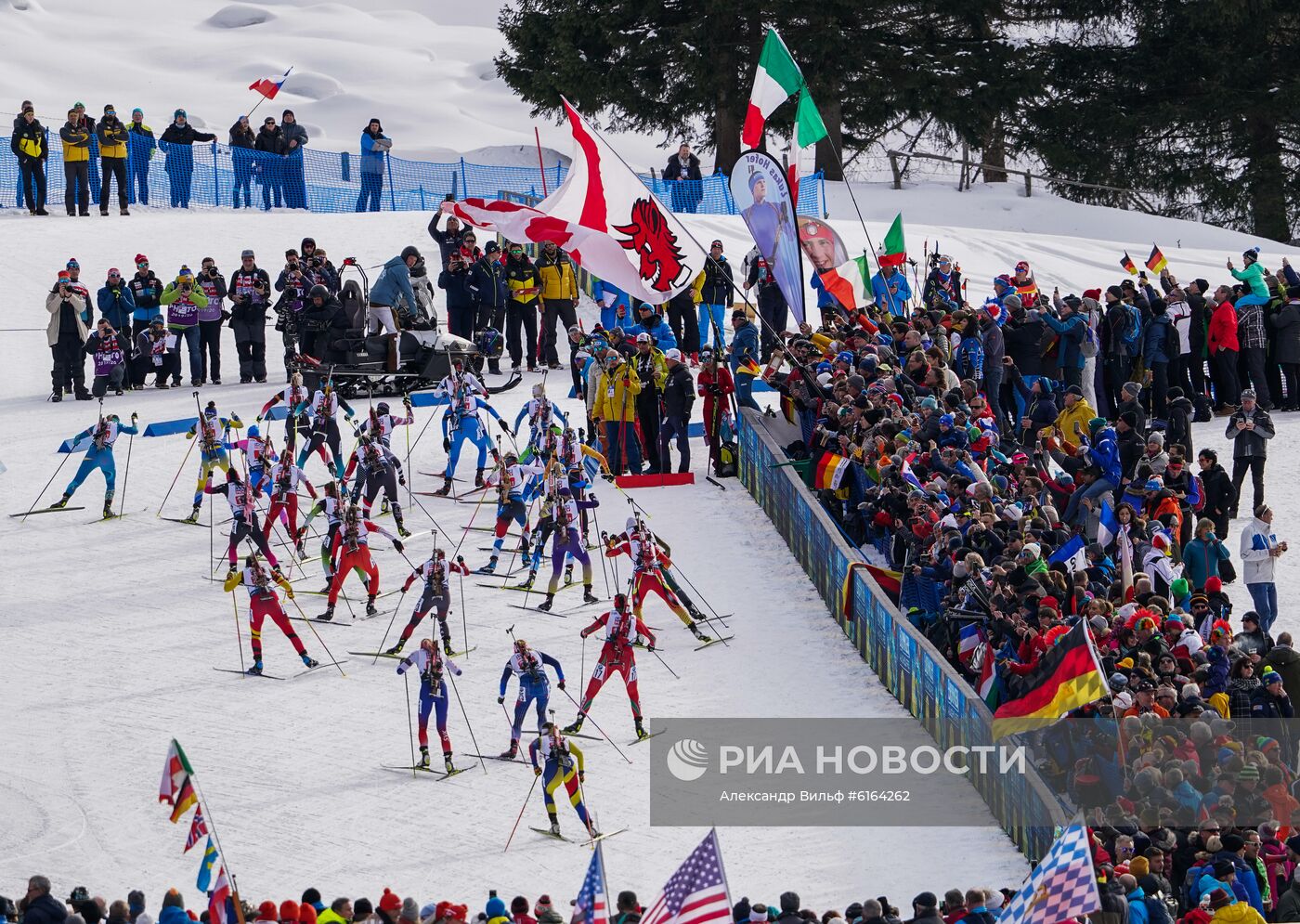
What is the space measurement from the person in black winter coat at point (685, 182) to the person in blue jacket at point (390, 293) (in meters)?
9.68

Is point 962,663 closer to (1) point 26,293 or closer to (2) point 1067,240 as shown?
(1) point 26,293

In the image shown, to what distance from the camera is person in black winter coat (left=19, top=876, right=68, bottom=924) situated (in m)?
12.8

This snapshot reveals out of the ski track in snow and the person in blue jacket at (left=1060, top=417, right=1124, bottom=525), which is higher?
the person in blue jacket at (left=1060, top=417, right=1124, bottom=525)

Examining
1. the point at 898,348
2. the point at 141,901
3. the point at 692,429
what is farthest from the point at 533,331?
the point at 141,901

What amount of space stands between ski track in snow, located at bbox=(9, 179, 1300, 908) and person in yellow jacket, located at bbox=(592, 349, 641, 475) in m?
0.55

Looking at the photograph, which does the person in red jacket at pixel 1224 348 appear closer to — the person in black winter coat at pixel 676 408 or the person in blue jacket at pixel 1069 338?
the person in blue jacket at pixel 1069 338

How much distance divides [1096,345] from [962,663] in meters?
8.68

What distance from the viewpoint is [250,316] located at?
28531 mm

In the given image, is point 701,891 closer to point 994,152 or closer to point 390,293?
point 390,293

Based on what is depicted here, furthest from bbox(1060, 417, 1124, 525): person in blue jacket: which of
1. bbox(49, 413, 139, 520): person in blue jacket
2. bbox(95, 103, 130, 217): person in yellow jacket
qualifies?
bbox(95, 103, 130, 217): person in yellow jacket

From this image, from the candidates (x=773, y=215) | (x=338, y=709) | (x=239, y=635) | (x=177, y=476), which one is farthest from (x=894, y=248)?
(x=338, y=709)

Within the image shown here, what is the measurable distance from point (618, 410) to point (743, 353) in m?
1.86

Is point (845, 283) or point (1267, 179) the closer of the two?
point (845, 283)

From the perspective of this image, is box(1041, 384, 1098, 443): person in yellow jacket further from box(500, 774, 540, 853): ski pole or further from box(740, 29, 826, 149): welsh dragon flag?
box(500, 774, 540, 853): ski pole
